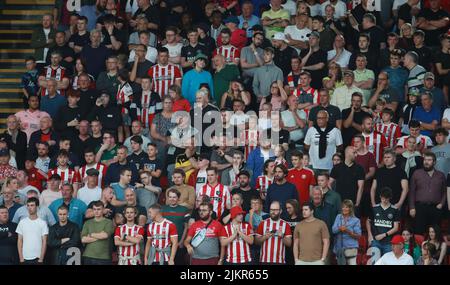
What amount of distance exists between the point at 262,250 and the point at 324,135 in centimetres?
245

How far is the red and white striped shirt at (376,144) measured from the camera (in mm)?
22281

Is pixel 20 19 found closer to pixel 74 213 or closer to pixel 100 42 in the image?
pixel 100 42

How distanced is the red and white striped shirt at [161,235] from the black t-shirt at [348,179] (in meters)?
2.53

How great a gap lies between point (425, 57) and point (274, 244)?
5.00 m

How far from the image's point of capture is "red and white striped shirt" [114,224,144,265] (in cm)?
2077

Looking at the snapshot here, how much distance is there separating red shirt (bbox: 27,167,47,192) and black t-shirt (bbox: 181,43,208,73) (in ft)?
10.9

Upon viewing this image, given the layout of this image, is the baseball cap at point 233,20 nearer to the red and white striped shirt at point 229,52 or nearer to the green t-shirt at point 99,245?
the red and white striped shirt at point 229,52

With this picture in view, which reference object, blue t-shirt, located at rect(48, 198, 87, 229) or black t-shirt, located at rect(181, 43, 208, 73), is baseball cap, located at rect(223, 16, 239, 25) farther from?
blue t-shirt, located at rect(48, 198, 87, 229)

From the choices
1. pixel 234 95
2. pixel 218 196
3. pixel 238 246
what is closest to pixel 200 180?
pixel 218 196

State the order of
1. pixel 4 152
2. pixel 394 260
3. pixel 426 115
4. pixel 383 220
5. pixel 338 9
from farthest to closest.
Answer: pixel 338 9 → pixel 426 115 → pixel 4 152 → pixel 383 220 → pixel 394 260

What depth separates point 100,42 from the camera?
24.7 metres

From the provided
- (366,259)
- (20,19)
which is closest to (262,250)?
(366,259)

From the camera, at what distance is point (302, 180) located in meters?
21.5

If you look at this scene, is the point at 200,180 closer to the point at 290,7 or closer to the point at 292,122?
the point at 292,122
